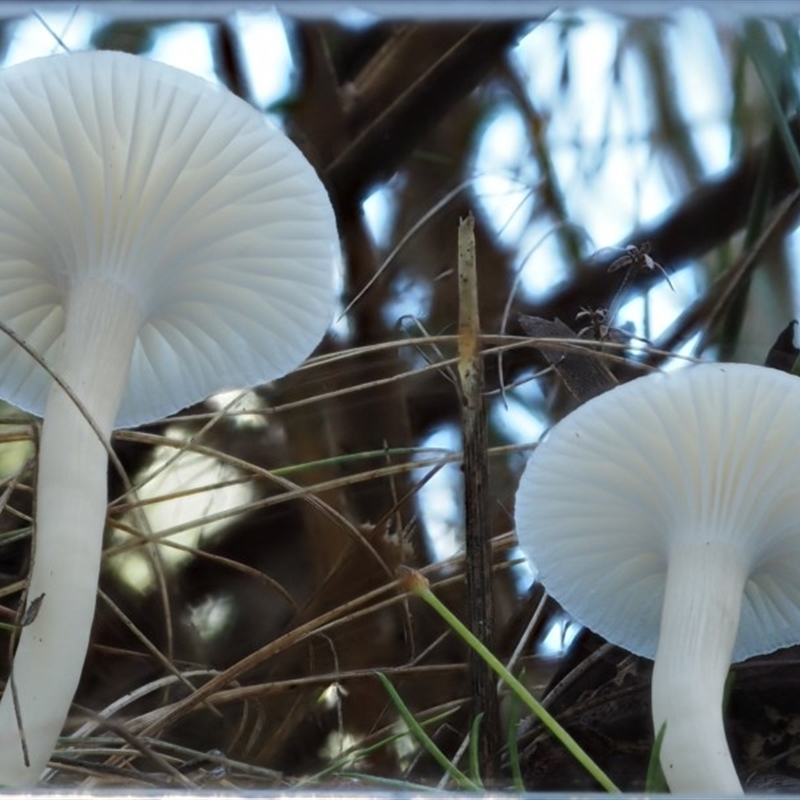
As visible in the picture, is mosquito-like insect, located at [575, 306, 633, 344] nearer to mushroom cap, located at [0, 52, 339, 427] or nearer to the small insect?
the small insect

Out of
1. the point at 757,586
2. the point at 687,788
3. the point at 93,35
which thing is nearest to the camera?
the point at 687,788

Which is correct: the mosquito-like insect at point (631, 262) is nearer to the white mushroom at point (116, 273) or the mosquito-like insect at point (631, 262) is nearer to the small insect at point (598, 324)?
the small insect at point (598, 324)

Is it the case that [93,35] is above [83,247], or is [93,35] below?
above

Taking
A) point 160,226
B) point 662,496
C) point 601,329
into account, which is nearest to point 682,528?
point 662,496

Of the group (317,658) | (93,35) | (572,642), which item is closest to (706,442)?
(572,642)

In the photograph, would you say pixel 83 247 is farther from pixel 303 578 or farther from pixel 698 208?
pixel 698 208

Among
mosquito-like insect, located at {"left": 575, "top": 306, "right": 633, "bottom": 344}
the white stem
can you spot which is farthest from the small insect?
the white stem

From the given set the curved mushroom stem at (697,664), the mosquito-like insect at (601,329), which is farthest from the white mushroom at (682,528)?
the mosquito-like insect at (601,329)
